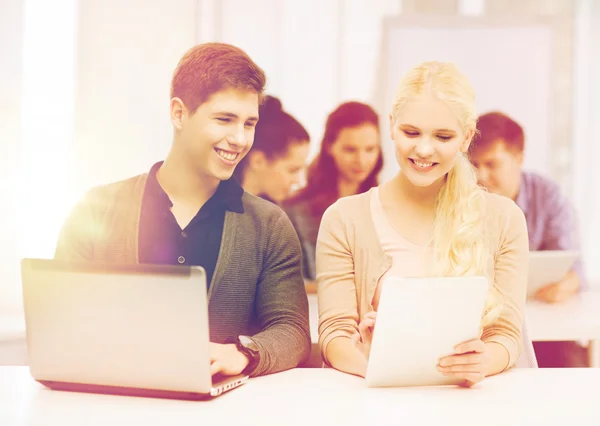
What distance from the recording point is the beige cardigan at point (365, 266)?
4.54 feet

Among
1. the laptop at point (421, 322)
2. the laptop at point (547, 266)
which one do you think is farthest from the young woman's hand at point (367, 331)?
the laptop at point (547, 266)

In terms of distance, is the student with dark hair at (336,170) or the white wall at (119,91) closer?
the student with dark hair at (336,170)

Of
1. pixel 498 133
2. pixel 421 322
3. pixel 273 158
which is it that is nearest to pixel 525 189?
pixel 498 133

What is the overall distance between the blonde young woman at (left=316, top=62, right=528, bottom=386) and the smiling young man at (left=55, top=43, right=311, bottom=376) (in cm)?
9

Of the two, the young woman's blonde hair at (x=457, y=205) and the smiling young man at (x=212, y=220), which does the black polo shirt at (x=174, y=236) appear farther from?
the young woman's blonde hair at (x=457, y=205)

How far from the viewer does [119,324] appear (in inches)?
42.2

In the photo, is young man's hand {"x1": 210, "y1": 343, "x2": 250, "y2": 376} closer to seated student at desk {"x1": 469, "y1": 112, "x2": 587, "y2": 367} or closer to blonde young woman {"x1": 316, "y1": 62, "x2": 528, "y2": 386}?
blonde young woman {"x1": 316, "y1": 62, "x2": 528, "y2": 386}

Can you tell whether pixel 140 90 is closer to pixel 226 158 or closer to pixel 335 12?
pixel 335 12

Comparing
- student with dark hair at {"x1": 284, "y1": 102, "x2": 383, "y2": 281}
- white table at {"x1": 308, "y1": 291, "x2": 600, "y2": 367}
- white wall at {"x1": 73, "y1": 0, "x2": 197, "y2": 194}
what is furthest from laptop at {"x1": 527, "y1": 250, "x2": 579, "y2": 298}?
white wall at {"x1": 73, "y1": 0, "x2": 197, "y2": 194}

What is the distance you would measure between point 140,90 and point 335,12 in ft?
3.50

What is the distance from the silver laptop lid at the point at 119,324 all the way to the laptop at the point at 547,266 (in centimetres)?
152

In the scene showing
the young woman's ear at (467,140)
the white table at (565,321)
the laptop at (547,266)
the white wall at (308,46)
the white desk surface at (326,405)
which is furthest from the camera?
the white wall at (308,46)

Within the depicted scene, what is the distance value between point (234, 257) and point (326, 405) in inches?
16.6

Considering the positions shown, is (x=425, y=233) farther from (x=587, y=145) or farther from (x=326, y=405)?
(x=587, y=145)
